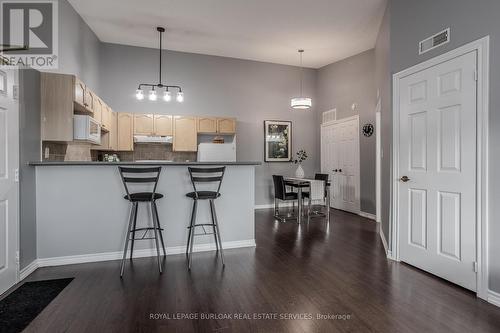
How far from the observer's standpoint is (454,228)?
263cm

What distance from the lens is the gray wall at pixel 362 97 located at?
563 centimetres

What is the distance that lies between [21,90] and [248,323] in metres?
3.04

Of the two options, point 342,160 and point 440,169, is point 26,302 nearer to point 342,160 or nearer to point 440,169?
point 440,169

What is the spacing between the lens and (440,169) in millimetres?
2754

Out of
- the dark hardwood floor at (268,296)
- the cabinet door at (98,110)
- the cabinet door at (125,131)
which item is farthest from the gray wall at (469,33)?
the cabinet door at (125,131)

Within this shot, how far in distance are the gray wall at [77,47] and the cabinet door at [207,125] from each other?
2.09 meters

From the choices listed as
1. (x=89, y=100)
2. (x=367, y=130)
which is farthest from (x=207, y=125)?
(x=367, y=130)

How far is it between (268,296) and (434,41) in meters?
2.97

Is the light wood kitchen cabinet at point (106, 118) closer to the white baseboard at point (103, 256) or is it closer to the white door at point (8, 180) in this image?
the white door at point (8, 180)

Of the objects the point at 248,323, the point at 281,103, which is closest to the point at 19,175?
the point at 248,323

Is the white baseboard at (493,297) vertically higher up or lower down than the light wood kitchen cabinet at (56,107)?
lower down

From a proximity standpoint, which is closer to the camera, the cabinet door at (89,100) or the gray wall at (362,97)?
the cabinet door at (89,100)

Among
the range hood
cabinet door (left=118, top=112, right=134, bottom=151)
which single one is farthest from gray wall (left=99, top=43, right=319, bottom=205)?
the range hood

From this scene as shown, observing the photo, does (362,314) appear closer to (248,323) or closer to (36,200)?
(248,323)
